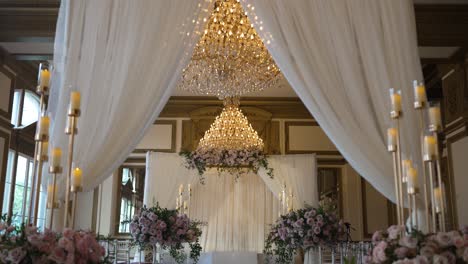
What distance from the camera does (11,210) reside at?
7.00 metres

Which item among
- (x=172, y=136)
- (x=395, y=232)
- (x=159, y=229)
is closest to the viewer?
(x=395, y=232)

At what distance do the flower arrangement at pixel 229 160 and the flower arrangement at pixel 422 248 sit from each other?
219 inches

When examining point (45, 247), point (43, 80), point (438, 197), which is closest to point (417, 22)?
point (438, 197)

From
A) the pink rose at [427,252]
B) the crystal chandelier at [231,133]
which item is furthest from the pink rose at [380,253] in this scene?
the crystal chandelier at [231,133]

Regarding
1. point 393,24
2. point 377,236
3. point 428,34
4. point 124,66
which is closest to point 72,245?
point 124,66

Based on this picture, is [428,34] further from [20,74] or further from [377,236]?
[20,74]

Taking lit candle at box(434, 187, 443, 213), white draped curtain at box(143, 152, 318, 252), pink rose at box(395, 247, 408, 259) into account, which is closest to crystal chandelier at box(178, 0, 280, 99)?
lit candle at box(434, 187, 443, 213)

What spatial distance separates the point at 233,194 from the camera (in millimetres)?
9492

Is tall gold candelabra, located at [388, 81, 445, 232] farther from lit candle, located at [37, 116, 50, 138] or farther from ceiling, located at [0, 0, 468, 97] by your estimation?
ceiling, located at [0, 0, 468, 97]

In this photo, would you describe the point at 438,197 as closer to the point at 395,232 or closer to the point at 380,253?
the point at 395,232

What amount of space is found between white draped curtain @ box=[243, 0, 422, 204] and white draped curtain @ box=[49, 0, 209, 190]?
25.5 inches

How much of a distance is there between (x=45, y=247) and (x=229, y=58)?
3.12 metres

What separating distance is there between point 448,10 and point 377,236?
→ 3593 mm

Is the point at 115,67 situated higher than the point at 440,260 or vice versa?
the point at 115,67
